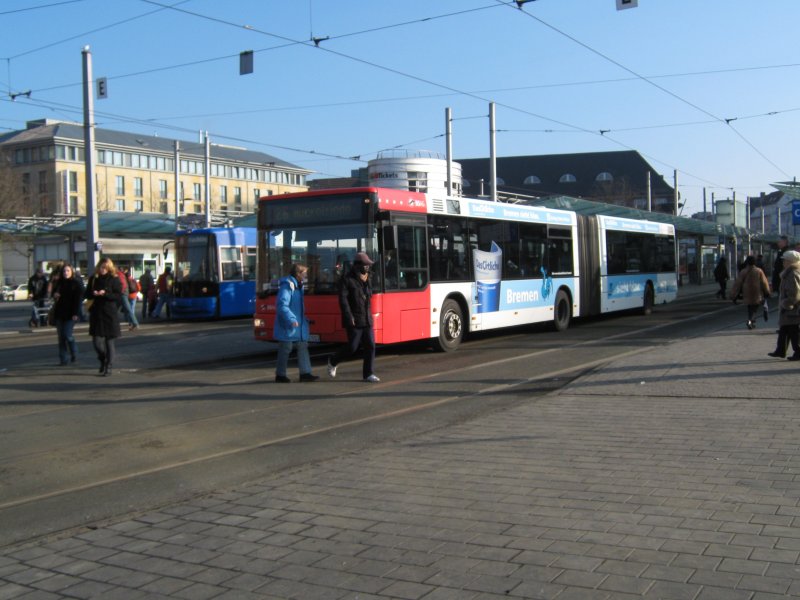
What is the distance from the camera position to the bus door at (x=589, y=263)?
2217 centimetres

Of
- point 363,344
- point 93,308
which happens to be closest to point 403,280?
point 363,344

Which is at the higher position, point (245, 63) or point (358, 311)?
point (245, 63)

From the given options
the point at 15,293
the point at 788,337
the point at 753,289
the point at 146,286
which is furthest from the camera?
the point at 15,293

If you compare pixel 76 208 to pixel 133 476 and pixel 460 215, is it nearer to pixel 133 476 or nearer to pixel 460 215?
pixel 460 215

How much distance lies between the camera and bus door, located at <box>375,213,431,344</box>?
46.3 feet

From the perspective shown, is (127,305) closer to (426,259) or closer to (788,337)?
(426,259)

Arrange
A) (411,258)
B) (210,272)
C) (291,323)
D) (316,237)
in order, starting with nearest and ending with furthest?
1. (291,323)
2. (316,237)
3. (411,258)
4. (210,272)

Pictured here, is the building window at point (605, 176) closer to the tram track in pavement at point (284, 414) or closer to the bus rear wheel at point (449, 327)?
the bus rear wheel at point (449, 327)

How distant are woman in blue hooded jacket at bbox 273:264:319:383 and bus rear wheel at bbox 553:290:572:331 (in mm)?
9748

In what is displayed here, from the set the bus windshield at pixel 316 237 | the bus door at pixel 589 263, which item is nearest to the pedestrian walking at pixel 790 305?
the bus windshield at pixel 316 237

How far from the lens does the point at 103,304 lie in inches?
521

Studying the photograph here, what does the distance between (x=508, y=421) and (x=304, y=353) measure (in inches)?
179

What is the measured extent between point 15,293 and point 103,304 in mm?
46138

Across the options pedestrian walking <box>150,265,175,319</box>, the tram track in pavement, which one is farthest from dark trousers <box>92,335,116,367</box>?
pedestrian walking <box>150,265,175,319</box>
